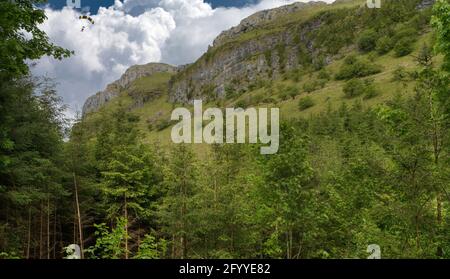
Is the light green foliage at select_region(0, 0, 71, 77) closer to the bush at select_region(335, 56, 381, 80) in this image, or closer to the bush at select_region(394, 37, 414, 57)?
the bush at select_region(335, 56, 381, 80)

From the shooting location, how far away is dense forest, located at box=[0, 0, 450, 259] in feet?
41.6

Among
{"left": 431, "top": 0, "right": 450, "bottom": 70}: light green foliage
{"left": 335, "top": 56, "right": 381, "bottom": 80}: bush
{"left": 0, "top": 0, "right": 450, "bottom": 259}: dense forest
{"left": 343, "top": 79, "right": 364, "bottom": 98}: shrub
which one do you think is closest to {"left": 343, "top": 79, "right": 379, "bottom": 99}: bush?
→ {"left": 343, "top": 79, "right": 364, "bottom": 98}: shrub

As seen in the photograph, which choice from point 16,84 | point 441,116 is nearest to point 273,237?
point 441,116

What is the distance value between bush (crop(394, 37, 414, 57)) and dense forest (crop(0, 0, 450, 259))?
566 ft

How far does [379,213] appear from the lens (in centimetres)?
1346

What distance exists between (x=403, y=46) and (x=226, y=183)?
627 ft

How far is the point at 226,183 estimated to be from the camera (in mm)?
28547

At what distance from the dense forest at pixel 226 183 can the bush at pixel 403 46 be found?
172 m

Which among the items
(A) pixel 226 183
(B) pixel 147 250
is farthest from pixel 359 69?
(B) pixel 147 250

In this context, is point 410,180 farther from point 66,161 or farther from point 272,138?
point 66,161

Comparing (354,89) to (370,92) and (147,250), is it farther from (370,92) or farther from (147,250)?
(147,250)

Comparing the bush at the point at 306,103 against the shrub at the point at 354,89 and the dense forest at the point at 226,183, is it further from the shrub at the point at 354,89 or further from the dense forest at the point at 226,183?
the dense forest at the point at 226,183

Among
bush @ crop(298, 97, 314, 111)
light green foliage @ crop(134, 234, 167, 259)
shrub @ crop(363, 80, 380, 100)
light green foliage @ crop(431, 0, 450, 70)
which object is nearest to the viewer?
light green foliage @ crop(431, 0, 450, 70)

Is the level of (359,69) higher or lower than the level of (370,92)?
higher
